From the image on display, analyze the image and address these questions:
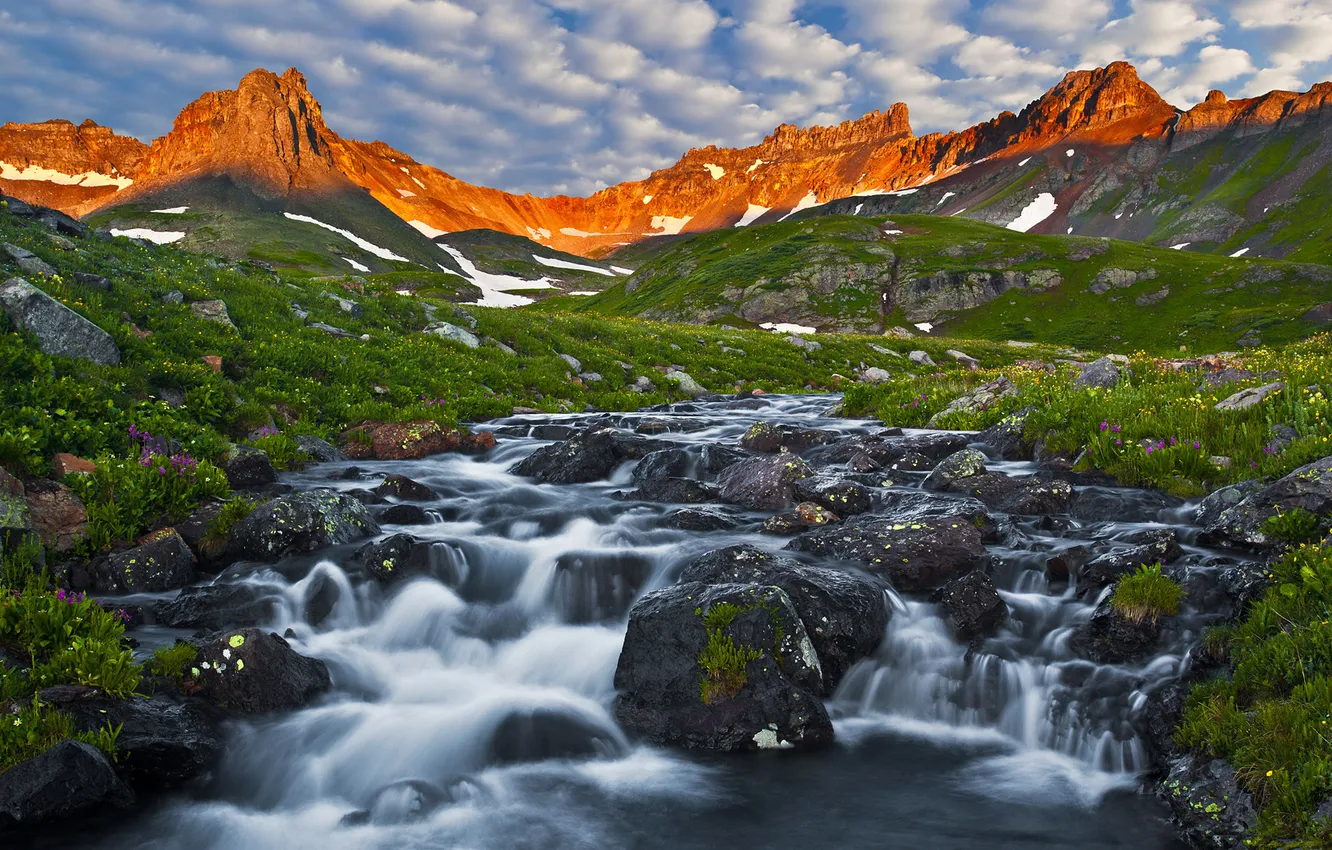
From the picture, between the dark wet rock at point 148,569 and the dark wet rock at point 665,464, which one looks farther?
the dark wet rock at point 665,464

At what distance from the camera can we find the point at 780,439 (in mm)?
15844

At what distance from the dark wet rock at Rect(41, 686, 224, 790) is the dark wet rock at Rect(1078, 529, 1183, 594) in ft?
29.0

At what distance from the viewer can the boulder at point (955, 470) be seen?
11.8 metres

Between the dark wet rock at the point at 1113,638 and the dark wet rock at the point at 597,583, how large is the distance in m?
5.03

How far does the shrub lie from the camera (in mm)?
6957

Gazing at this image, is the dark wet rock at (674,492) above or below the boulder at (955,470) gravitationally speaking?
below

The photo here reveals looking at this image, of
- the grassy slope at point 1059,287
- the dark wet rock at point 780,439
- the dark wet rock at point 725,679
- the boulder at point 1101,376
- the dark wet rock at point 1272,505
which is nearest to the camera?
the dark wet rock at point 725,679

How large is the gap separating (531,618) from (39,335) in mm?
10289

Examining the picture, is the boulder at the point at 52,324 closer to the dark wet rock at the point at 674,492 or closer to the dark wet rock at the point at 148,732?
the dark wet rock at the point at 148,732

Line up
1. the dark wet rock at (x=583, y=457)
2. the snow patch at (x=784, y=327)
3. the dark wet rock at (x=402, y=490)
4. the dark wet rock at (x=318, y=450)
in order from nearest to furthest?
the dark wet rock at (x=402, y=490)
the dark wet rock at (x=318, y=450)
the dark wet rock at (x=583, y=457)
the snow patch at (x=784, y=327)

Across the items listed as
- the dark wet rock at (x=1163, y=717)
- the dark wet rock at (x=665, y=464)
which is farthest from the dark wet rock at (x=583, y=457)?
the dark wet rock at (x=1163, y=717)

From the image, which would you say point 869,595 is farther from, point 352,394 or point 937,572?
point 352,394

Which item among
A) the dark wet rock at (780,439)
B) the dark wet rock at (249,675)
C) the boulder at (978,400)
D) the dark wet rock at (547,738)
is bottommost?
the dark wet rock at (547,738)

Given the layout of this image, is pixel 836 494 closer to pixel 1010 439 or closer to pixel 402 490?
pixel 1010 439
